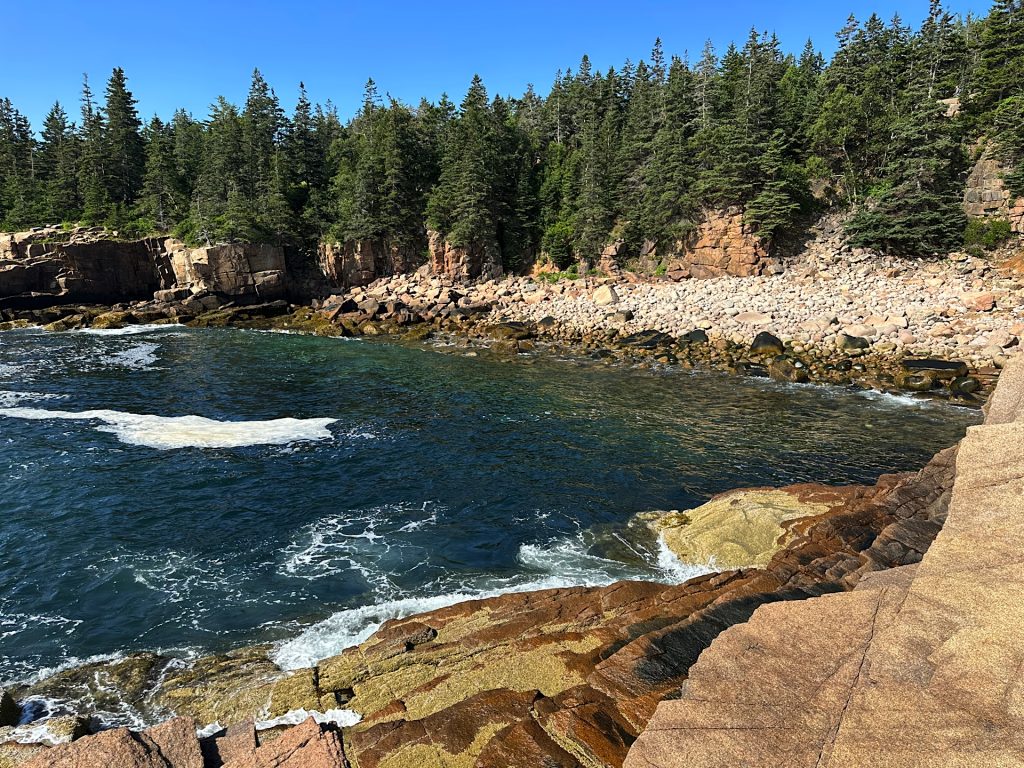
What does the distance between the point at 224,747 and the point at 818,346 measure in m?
33.6

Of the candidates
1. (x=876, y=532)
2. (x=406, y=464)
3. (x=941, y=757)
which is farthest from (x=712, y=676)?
(x=406, y=464)

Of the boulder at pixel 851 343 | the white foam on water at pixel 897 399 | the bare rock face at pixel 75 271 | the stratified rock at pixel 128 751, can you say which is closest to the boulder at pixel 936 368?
the white foam on water at pixel 897 399

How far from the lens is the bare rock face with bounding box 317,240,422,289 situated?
200 ft

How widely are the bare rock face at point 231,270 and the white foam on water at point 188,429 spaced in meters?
34.1

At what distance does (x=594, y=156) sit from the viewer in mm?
56656

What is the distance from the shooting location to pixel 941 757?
3.85 m

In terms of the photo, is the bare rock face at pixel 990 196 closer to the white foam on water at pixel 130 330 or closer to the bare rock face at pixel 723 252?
the bare rock face at pixel 723 252

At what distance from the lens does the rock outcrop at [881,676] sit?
13.5 feet

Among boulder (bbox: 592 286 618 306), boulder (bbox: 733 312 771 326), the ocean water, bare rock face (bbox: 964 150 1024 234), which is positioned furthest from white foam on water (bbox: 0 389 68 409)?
bare rock face (bbox: 964 150 1024 234)

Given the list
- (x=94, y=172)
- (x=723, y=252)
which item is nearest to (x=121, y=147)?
(x=94, y=172)

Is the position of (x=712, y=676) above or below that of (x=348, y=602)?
above

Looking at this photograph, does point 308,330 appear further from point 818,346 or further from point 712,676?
point 712,676

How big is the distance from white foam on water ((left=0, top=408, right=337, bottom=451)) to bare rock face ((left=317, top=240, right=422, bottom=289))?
40.5m

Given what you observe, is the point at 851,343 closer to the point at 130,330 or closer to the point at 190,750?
the point at 190,750
